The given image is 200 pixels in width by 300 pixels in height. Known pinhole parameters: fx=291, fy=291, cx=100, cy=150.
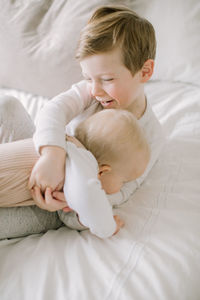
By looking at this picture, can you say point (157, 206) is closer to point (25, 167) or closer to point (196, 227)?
point (196, 227)

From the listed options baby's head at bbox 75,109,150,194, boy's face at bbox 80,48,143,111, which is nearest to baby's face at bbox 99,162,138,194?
baby's head at bbox 75,109,150,194

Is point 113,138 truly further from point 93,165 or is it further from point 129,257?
point 129,257

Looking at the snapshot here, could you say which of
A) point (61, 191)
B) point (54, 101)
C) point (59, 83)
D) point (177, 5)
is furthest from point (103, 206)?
point (177, 5)

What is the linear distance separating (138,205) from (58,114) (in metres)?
0.37

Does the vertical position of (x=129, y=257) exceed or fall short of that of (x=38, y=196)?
it falls short

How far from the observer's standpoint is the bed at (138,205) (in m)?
0.66

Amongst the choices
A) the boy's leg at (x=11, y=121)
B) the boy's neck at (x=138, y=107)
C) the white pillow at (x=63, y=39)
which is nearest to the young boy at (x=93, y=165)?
the boy's leg at (x=11, y=121)

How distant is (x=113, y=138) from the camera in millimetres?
728

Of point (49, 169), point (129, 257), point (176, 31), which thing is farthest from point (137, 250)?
point (176, 31)

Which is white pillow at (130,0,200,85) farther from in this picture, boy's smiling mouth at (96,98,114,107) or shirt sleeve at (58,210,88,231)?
shirt sleeve at (58,210,88,231)

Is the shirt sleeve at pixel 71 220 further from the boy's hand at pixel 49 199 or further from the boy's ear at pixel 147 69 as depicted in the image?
the boy's ear at pixel 147 69

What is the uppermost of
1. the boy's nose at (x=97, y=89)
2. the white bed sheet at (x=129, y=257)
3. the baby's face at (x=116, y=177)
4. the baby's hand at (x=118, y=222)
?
the boy's nose at (x=97, y=89)

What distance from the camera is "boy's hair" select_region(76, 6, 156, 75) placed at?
841 mm

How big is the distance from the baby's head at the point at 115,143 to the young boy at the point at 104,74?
0.08 m
